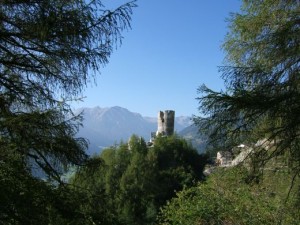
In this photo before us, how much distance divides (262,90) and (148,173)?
83.6ft

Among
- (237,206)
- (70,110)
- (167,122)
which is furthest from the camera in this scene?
(167,122)

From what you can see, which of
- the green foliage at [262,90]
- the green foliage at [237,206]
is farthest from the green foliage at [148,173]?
the green foliage at [262,90]

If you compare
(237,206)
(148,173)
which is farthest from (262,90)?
(148,173)

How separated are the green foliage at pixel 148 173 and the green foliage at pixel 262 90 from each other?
56.9 feet

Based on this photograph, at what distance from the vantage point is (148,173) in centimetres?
3030

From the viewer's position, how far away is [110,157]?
111ft

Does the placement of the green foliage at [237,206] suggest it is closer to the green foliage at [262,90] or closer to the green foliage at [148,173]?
the green foliage at [262,90]

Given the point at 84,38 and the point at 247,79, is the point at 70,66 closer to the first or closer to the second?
the point at 84,38

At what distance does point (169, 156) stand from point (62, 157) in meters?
28.7

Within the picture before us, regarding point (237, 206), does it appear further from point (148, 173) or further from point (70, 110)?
point (148, 173)

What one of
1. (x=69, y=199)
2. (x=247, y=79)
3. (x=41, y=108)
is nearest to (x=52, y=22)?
(x=41, y=108)

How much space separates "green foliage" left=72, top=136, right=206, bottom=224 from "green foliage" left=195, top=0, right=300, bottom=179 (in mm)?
17354

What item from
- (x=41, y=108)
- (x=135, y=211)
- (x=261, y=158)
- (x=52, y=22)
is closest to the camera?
(x=52, y=22)

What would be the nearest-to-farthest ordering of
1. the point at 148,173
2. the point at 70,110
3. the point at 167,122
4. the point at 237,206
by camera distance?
the point at 70,110 < the point at 237,206 < the point at 148,173 < the point at 167,122
